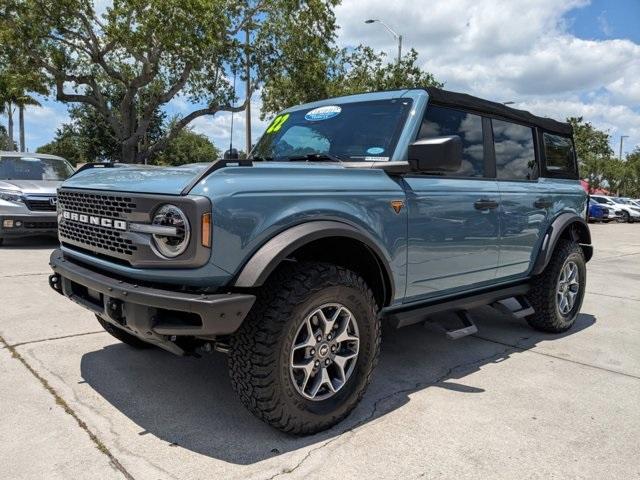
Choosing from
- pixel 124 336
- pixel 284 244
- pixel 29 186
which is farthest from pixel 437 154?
pixel 29 186

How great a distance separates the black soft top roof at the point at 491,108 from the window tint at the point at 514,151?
8cm

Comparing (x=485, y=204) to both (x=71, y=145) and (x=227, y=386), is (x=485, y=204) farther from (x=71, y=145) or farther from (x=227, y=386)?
(x=71, y=145)

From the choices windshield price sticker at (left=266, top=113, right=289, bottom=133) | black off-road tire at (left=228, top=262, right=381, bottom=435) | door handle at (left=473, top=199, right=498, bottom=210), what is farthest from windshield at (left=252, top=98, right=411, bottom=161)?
black off-road tire at (left=228, top=262, right=381, bottom=435)

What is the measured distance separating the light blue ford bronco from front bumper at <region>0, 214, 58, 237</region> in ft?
20.0

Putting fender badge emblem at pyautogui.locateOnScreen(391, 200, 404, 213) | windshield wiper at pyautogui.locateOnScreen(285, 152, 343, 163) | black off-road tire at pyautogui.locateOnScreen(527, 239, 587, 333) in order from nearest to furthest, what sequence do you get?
fender badge emblem at pyautogui.locateOnScreen(391, 200, 404, 213), windshield wiper at pyautogui.locateOnScreen(285, 152, 343, 163), black off-road tire at pyautogui.locateOnScreen(527, 239, 587, 333)

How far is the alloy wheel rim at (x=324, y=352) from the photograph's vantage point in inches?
113

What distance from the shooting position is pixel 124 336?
400 centimetres

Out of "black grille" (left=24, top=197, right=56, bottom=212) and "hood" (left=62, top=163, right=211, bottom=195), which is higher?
"hood" (left=62, top=163, right=211, bottom=195)

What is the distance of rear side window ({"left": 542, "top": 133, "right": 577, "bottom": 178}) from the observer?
5102mm

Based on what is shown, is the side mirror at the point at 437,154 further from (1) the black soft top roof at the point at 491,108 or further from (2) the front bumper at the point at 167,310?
(2) the front bumper at the point at 167,310

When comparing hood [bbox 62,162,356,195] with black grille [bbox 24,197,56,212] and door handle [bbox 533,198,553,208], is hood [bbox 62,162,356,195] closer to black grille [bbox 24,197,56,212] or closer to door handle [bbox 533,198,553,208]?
door handle [bbox 533,198,553,208]

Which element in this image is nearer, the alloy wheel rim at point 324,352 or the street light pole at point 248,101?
the alloy wheel rim at point 324,352

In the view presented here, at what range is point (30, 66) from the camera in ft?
59.5

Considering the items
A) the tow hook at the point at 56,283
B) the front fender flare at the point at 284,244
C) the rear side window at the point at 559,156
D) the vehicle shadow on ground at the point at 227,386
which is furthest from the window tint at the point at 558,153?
the tow hook at the point at 56,283
